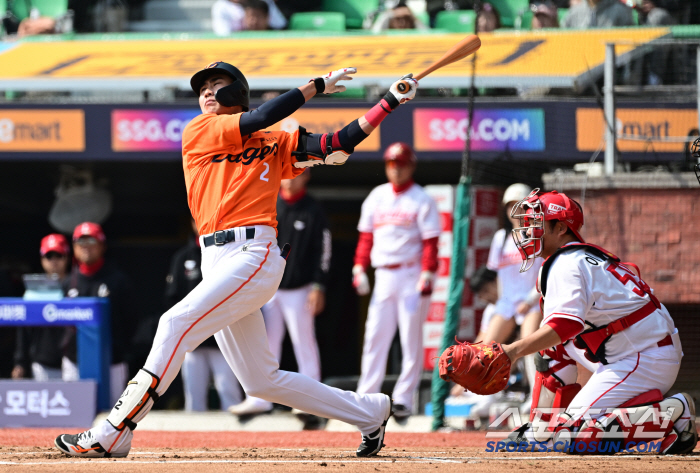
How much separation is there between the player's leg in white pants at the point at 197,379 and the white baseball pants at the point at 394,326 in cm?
126

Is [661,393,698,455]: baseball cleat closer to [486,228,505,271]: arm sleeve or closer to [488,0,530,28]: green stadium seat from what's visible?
[486,228,505,271]: arm sleeve

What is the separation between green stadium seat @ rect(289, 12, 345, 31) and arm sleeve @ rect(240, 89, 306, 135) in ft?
20.6

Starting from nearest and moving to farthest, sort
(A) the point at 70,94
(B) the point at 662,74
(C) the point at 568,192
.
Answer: (C) the point at 568,192 → (B) the point at 662,74 → (A) the point at 70,94

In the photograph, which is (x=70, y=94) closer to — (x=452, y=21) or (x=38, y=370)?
(x=38, y=370)

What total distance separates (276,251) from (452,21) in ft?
21.7

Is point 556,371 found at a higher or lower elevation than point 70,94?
lower

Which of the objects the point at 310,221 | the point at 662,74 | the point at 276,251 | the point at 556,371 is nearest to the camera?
the point at 276,251

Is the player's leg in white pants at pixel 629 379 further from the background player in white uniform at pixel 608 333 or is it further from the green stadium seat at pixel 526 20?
the green stadium seat at pixel 526 20

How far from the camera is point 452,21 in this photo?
991cm

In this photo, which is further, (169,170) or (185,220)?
(185,220)

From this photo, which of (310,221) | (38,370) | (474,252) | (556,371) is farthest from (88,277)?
(556,371)

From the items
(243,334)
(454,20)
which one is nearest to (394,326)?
(243,334)

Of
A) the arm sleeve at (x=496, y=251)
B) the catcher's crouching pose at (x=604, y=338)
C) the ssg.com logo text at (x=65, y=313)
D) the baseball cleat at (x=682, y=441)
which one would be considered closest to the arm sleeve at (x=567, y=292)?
the catcher's crouching pose at (x=604, y=338)

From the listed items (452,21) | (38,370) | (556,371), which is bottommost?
(38,370)
